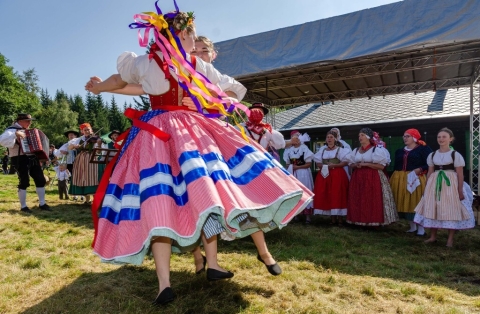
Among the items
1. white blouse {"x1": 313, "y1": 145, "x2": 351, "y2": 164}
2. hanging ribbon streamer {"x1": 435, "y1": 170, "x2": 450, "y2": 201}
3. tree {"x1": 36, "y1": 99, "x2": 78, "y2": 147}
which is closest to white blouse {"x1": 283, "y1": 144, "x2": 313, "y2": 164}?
white blouse {"x1": 313, "y1": 145, "x2": 351, "y2": 164}

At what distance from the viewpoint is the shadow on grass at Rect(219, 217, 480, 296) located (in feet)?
9.97

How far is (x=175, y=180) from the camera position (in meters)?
1.96

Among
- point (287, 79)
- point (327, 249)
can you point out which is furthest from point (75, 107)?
point (327, 249)

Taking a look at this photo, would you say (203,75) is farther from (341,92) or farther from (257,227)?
(341,92)

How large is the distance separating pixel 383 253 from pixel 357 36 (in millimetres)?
3649

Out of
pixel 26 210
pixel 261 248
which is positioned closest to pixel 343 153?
pixel 261 248

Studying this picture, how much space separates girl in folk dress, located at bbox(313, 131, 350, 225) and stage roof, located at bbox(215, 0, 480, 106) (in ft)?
5.04

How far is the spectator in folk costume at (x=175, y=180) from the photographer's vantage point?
70.1 inches

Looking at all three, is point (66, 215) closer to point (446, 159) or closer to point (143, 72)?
point (143, 72)

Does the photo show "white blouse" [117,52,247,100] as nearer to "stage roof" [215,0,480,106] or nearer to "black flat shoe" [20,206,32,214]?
"stage roof" [215,0,480,106]

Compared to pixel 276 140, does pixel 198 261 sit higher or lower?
lower

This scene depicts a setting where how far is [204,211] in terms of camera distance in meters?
1.67

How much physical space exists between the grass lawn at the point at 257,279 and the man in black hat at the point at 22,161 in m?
2.00

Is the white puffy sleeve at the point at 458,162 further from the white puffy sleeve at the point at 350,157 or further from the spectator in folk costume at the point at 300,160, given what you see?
the spectator in folk costume at the point at 300,160
